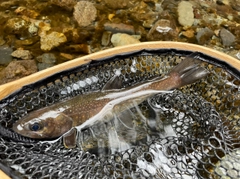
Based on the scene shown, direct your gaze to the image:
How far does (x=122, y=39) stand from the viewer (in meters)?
3.67

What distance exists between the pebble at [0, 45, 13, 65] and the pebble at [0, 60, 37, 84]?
0.49 ft

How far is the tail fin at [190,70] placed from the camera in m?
2.17

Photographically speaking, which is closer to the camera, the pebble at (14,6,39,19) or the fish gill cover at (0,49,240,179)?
the fish gill cover at (0,49,240,179)

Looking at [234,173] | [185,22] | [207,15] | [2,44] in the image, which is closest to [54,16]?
[2,44]

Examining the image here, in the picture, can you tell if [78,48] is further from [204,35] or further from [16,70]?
[204,35]

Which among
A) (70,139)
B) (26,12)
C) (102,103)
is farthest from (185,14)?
(70,139)

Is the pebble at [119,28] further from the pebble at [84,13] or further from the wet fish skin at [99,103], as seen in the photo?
the wet fish skin at [99,103]

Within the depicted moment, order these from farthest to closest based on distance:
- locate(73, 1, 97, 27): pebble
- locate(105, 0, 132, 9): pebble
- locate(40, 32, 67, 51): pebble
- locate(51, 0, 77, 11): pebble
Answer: locate(105, 0, 132, 9): pebble → locate(51, 0, 77, 11): pebble → locate(73, 1, 97, 27): pebble → locate(40, 32, 67, 51): pebble

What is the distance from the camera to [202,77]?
85.7 inches

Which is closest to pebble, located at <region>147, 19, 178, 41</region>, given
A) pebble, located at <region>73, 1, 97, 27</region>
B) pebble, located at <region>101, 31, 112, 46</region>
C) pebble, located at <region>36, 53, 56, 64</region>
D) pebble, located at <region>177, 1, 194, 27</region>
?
pebble, located at <region>177, 1, 194, 27</region>

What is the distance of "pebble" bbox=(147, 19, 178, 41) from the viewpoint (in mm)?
3787

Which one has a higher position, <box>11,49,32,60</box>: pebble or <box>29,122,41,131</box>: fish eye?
<box>29,122,41,131</box>: fish eye

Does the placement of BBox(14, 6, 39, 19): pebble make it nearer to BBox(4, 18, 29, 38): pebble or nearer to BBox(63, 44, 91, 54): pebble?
BBox(4, 18, 29, 38): pebble

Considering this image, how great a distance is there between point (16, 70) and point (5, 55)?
0.38 m
